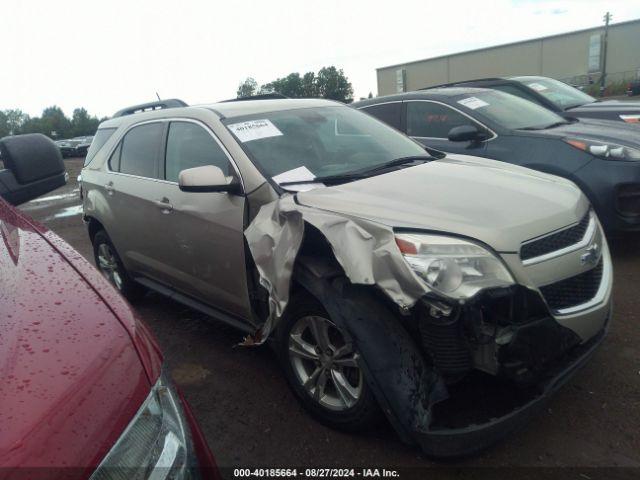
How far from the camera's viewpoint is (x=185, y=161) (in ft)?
11.7

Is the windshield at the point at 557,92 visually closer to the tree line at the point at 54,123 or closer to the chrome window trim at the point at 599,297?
the chrome window trim at the point at 599,297

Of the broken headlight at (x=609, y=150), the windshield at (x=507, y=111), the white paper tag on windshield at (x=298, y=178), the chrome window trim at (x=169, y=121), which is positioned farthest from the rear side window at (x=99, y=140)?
the broken headlight at (x=609, y=150)

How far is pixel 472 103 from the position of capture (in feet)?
17.7

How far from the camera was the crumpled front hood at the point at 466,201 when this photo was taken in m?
2.26

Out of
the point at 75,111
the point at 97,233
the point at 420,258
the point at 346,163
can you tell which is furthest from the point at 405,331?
the point at 75,111

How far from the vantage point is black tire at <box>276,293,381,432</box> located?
7.77ft

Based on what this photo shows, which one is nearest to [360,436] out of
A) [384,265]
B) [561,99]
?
[384,265]

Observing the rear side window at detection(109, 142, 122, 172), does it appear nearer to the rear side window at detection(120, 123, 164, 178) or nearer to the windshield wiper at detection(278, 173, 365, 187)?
the rear side window at detection(120, 123, 164, 178)

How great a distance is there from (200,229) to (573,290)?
2135 mm

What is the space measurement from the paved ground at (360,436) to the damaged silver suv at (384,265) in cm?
20

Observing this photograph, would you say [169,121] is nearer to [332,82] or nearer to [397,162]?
[397,162]

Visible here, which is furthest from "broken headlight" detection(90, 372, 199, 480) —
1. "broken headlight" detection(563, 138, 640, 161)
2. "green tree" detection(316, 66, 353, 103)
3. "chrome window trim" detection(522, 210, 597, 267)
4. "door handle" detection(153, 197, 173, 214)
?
"green tree" detection(316, 66, 353, 103)

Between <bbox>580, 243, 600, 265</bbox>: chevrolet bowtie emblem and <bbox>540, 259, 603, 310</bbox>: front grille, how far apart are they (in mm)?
48

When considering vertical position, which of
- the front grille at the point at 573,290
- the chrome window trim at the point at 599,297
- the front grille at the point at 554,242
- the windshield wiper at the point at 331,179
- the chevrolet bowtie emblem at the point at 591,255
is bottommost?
the chrome window trim at the point at 599,297
